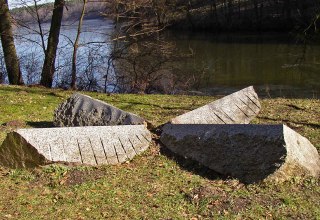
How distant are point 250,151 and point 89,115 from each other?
9.23 ft

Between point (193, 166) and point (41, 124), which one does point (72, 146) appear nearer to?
point (193, 166)

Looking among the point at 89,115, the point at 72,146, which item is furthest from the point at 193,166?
the point at 89,115

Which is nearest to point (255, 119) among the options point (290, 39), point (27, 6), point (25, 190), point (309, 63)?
point (25, 190)

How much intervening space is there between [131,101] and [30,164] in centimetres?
535

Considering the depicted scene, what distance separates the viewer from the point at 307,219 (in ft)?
15.1

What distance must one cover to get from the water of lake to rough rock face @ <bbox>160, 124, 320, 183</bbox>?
20.0ft

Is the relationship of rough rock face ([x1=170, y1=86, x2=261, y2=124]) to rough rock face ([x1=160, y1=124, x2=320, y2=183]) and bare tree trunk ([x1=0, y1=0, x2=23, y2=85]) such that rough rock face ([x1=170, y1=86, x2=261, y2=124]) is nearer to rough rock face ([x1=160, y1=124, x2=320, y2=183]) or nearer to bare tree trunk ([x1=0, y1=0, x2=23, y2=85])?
rough rock face ([x1=160, y1=124, x2=320, y2=183])

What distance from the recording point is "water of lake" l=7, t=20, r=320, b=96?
1920 centimetres

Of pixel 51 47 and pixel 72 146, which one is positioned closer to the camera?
pixel 72 146

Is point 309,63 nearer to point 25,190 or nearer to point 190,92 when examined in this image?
point 190,92

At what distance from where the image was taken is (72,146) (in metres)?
5.99

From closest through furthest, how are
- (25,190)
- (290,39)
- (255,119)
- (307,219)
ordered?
(307,219)
(25,190)
(255,119)
(290,39)

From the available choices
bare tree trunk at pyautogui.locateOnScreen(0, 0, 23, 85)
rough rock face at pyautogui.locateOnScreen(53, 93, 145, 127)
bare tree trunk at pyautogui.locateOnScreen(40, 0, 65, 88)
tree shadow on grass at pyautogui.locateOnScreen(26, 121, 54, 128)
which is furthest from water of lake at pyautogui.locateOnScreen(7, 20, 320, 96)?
tree shadow on grass at pyautogui.locateOnScreen(26, 121, 54, 128)

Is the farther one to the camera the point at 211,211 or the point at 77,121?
the point at 77,121
